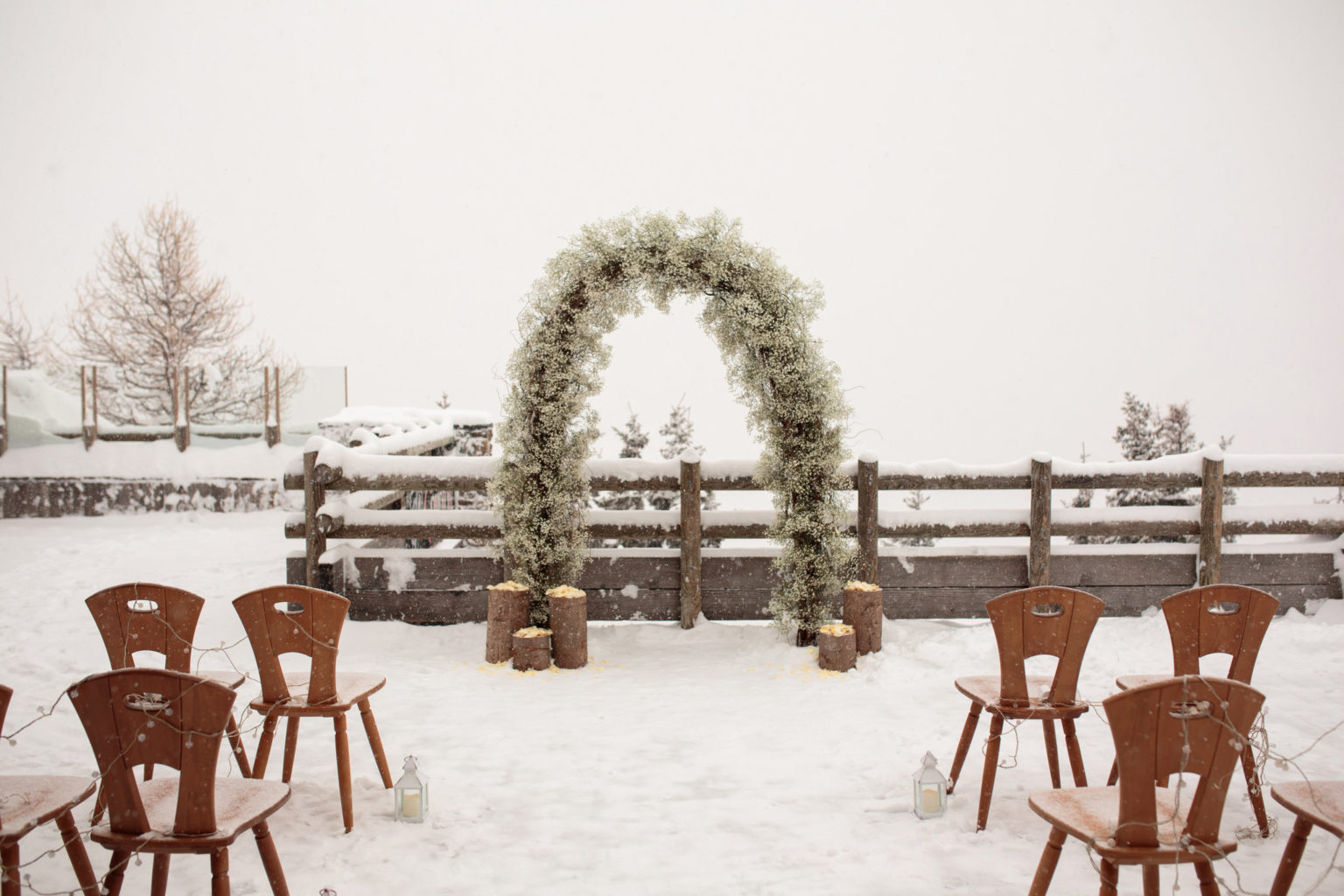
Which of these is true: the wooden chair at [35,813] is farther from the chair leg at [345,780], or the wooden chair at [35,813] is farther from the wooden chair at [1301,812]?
the wooden chair at [1301,812]

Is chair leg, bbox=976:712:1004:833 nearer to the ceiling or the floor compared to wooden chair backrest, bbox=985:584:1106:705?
nearer to the floor

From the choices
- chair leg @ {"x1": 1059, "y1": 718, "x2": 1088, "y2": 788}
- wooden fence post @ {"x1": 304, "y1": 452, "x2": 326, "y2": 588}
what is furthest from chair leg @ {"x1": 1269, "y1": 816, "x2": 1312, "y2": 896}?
wooden fence post @ {"x1": 304, "y1": 452, "x2": 326, "y2": 588}

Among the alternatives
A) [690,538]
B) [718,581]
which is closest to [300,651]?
[690,538]

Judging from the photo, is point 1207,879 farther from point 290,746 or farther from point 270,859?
point 290,746

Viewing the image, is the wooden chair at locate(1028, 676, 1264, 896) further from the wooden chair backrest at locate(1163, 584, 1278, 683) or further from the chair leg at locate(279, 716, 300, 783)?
the chair leg at locate(279, 716, 300, 783)

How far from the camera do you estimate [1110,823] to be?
2527 millimetres

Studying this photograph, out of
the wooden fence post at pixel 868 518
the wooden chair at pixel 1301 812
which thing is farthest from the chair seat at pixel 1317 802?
the wooden fence post at pixel 868 518

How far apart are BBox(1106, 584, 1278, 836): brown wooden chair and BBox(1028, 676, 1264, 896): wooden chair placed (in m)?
1.04

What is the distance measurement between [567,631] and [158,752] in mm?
3680

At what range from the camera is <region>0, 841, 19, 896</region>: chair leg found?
248 cm

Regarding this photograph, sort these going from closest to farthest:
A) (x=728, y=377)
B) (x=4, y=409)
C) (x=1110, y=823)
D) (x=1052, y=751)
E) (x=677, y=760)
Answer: (x=1110, y=823), (x=1052, y=751), (x=677, y=760), (x=728, y=377), (x=4, y=409)

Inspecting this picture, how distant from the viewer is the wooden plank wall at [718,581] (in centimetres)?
695

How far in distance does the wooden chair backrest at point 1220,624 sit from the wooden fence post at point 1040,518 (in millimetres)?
3417

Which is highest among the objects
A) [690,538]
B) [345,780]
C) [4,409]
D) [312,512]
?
[4,409]
